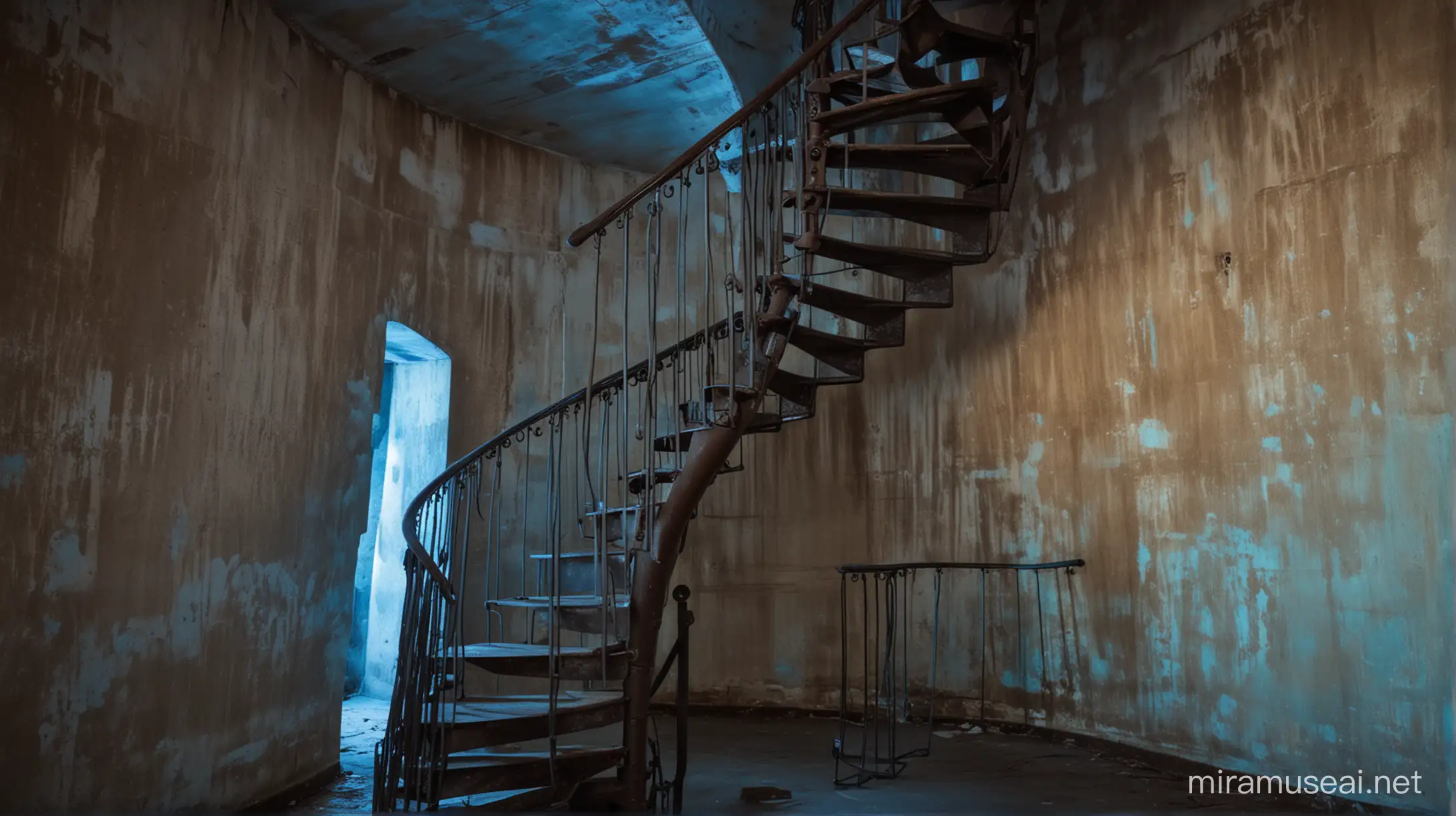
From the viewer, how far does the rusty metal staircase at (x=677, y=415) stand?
11.8 ft

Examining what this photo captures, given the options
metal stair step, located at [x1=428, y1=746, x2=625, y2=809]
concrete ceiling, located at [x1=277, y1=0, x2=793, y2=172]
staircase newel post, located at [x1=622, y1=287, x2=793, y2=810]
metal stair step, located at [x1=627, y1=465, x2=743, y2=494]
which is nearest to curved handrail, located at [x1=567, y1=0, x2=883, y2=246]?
staircase newel post, located at [x1=622, y1=287, x2=793, y2=810]

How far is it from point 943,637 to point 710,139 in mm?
3347

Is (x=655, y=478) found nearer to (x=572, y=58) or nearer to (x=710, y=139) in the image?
(x=710, y=139)

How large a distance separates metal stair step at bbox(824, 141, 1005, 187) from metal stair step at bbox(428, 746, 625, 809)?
2.72 meters

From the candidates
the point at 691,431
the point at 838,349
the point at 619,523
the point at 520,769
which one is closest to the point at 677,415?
the point at 691,431

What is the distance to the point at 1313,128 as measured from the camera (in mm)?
4137

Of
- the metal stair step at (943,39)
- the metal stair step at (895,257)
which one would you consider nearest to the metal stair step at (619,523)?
Answer: the metal stair step at (895,257)

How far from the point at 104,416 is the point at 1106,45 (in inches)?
202

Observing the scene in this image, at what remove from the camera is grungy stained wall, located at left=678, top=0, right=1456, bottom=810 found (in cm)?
373

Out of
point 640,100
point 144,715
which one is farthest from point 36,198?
point 640,100

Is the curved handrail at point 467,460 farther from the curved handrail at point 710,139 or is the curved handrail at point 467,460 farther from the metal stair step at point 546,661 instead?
the curved handrail at point 710,139

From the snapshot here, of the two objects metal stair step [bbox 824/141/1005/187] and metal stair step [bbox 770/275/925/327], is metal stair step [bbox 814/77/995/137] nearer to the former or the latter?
metal stair step [bbox 824/141/1005/187]

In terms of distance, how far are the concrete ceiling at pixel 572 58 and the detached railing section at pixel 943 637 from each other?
9.77 feet

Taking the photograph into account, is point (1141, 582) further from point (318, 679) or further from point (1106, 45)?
point (318, 679)
